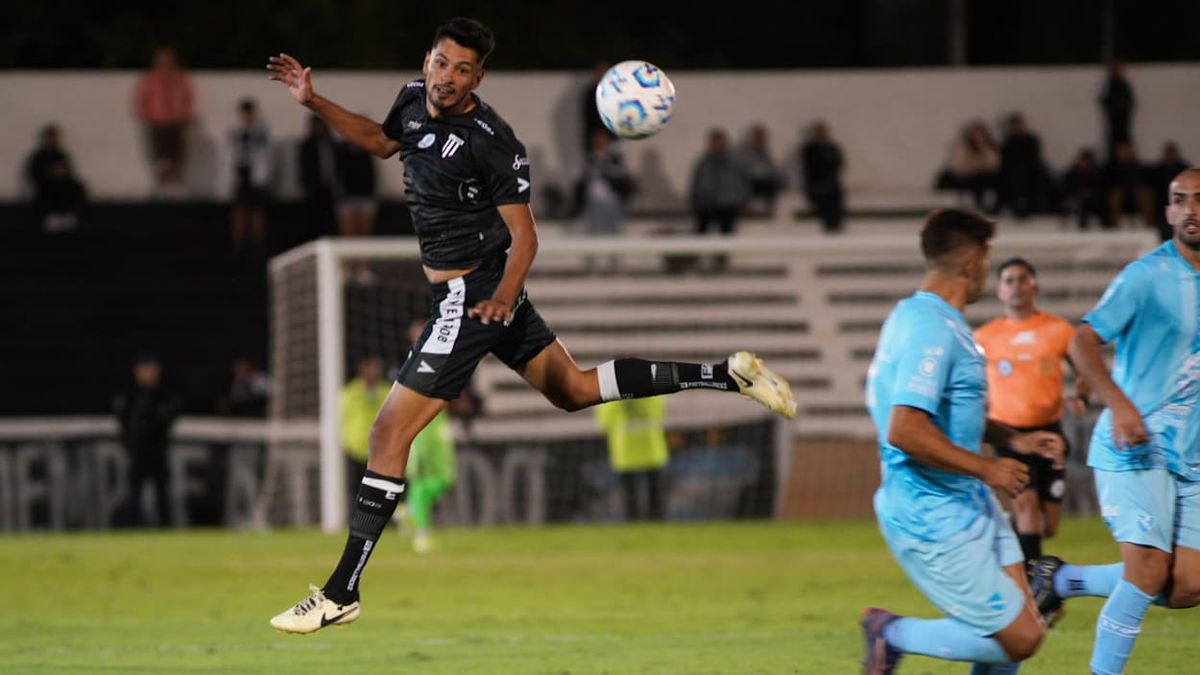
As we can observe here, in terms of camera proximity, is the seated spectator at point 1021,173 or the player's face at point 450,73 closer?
the player's face at point 450,73

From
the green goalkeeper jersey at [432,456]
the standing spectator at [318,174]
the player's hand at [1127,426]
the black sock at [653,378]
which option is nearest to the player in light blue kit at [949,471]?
the player's hand at [1127,426]

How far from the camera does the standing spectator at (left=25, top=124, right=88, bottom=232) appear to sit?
24172 mm

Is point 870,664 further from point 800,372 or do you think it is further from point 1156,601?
point 800,372

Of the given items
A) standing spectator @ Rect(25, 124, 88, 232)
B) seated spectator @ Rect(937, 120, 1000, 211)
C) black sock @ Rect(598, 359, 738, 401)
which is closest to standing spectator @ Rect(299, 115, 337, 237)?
standing spectator @ Rect(25, 124, 88, 232)

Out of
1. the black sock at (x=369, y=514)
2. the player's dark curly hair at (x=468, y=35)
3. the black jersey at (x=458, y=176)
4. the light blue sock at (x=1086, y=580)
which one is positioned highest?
the player's dark curly hair at (x=468, y=35)

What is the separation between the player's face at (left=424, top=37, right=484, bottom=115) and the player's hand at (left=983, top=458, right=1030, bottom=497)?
2.99 meters

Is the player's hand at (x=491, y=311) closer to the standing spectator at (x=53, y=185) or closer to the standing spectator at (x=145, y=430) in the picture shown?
the standing spectator at (x=145, y=430)

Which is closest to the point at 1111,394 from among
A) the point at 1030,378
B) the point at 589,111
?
the point at 1030,378

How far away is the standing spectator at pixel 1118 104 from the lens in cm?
2552

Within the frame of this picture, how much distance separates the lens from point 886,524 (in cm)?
634

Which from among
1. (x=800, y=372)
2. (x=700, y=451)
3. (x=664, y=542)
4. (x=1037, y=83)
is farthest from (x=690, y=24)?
(x=664, y=542)

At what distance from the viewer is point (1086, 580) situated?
7590 millimetres

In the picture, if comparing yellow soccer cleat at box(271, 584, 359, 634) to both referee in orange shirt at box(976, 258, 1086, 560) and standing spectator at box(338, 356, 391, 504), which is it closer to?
referee in orange shirt at box(976, 258, 1086, 560)

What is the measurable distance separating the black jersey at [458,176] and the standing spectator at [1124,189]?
18524 mm
